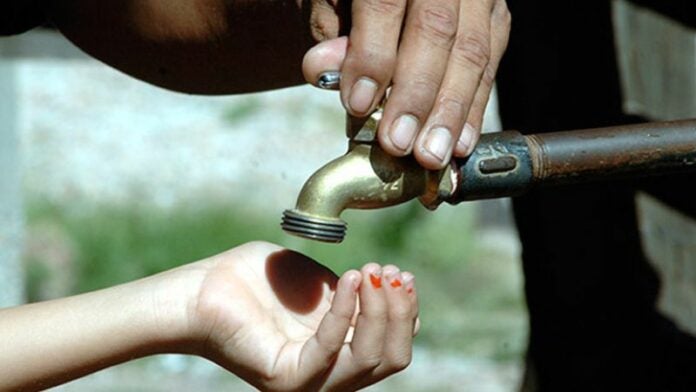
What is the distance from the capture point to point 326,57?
1270mm

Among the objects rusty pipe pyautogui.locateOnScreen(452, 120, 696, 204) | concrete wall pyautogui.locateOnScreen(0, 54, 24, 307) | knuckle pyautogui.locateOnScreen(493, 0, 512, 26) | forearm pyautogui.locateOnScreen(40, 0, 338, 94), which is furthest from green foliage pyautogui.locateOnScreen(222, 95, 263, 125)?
rusty pipe pyautogui.locateOnScreen(452, 120, 696, 204)

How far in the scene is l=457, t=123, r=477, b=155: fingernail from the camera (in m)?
1.28

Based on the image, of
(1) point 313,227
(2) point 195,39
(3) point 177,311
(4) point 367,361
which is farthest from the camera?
(2) point 195,39

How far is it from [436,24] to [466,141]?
0.10 m

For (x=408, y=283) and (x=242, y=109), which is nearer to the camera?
(x=408, y=283)

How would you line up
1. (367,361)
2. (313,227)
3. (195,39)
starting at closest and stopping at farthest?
(313,227)
(367,361)
(195,39)

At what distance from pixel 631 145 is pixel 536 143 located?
8cm

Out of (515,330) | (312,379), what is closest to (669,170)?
(312,379)

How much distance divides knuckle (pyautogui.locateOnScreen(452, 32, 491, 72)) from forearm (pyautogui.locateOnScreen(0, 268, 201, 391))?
0.38 m

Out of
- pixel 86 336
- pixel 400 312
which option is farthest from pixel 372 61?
pixel 86 336

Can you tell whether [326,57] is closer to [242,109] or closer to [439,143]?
[439,143]

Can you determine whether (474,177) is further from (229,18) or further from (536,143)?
(229,18)

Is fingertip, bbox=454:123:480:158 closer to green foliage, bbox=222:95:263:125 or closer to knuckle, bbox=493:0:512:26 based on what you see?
knuckle, bbox=493:0:512:26

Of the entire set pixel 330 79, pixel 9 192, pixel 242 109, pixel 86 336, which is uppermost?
pixel 330 79
